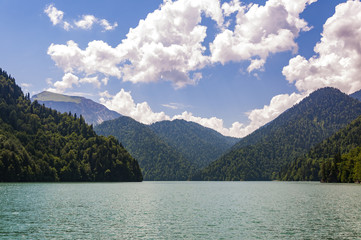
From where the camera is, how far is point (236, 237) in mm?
43156

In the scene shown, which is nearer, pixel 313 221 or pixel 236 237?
pixel 236 237

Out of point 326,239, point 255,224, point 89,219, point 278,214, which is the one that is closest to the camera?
point 326,239

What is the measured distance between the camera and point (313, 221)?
56438 mm

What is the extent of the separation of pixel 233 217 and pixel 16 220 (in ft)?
126

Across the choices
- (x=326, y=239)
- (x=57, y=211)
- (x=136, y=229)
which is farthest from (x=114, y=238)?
(x=57, y=211)

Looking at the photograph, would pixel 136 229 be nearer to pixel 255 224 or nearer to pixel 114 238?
pixel 114 238

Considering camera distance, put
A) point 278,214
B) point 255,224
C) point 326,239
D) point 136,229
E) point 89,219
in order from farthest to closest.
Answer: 1. point 278,214
2. point 89,219
3. point 255,224
4. point 136,229
5. point 326,239

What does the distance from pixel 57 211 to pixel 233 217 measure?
A: 36.8 m

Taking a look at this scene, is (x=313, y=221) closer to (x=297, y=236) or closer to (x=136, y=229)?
(x=297, y=236)

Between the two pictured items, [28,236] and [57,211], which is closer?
[28,236]

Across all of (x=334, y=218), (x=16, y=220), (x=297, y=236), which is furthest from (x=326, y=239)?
(x=16, y=220)

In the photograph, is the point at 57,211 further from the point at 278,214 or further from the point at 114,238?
the point at 278,214

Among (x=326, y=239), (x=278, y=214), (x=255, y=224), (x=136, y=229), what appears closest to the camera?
(x=326, y=239)

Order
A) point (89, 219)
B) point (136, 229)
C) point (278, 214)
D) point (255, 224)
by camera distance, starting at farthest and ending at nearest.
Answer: point (278, 214), point (89, 219), point (255, 224), point (136, 229)
